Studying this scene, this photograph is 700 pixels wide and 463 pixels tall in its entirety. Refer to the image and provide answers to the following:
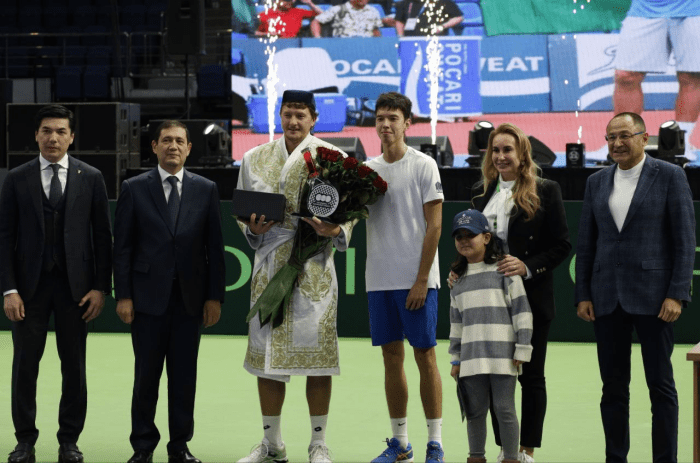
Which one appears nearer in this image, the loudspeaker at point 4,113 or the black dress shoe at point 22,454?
the black dress shoe at point 22,454

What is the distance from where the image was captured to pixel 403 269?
5.16 m

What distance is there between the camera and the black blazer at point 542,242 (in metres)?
4.94

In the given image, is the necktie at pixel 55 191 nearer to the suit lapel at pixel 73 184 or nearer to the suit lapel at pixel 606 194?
the suit lapel at pixel 73 184

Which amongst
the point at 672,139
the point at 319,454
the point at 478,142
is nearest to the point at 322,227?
the point at 319,454

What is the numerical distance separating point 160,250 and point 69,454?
1.08m

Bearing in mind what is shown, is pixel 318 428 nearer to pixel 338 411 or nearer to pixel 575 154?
pixel 338 411

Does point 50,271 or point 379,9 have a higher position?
point 379,9

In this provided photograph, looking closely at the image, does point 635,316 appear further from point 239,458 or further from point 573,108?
point 573,108

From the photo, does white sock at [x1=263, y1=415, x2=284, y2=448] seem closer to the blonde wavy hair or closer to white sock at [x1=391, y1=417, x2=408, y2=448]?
white sock at [x1=391, y1=417, x2=408, y2=448]

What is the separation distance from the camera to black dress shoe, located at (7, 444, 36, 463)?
5098 mm

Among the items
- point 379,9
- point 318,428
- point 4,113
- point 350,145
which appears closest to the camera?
point 318,428

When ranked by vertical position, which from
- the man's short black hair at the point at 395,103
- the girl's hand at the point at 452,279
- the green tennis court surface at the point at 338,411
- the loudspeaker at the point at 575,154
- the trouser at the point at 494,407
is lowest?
the green tennis court surface at the point at 338,411

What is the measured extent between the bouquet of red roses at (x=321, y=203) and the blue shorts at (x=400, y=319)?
0.40 metres

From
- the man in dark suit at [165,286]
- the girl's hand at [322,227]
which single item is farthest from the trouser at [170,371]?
the girl's hand at [322,227]
